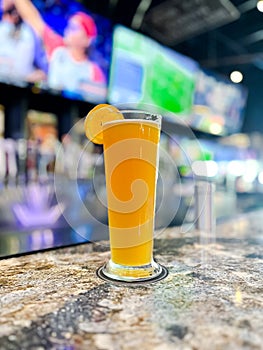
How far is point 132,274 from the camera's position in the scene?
1.57ft

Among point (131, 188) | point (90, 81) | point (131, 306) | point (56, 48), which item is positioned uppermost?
point (56, 48)

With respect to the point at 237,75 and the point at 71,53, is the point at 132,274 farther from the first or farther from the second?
the point at 237,75

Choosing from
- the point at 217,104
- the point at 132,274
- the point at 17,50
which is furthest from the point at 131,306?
the point at 217,104

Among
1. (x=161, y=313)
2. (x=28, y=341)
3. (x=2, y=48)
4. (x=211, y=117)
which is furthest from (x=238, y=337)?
(x=211, y=117)

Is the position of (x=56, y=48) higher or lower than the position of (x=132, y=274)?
higher

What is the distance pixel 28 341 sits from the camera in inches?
11.4

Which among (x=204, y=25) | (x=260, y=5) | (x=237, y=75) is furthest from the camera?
(x=237, y=75)

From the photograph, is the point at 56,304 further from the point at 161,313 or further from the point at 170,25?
the point at 170,25

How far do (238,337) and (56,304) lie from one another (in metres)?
0.22

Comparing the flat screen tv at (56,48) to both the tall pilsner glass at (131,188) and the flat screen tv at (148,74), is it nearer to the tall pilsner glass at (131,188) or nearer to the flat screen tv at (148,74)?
the flat screen tv at (148,74)

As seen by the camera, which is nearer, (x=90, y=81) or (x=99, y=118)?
(x=99, y=118)

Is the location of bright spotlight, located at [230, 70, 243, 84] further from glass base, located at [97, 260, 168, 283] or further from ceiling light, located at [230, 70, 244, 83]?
glass base, located at [97, 260, 168, 283]

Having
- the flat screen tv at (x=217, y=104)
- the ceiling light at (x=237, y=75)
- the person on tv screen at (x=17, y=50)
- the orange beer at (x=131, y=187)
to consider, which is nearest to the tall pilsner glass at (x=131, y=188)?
the orange beer at (x=131, y=187)

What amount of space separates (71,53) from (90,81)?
0.22m
